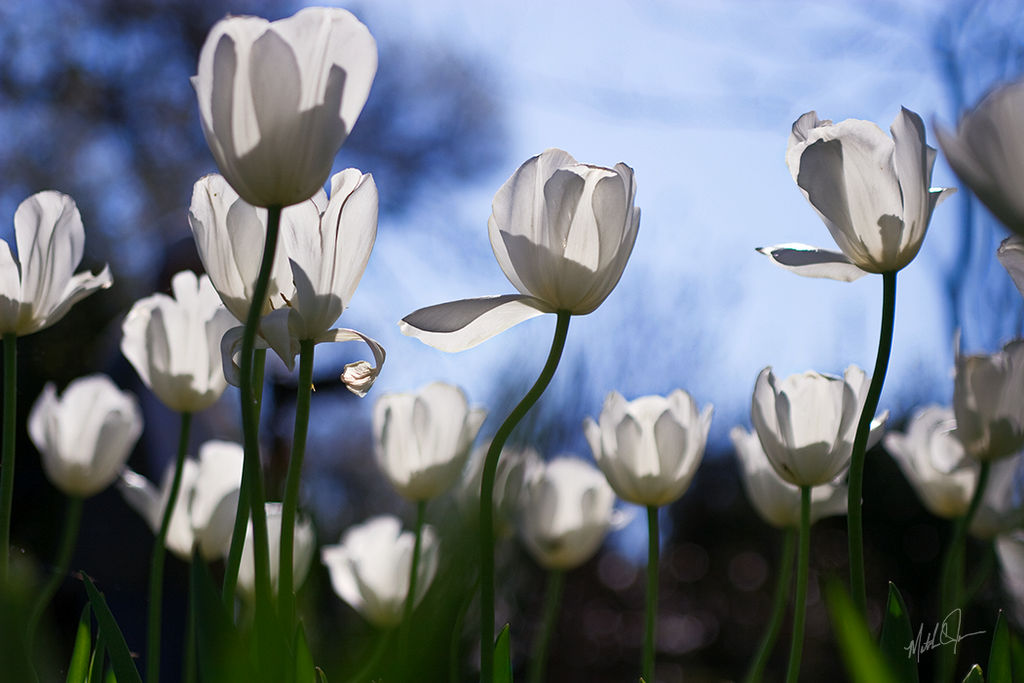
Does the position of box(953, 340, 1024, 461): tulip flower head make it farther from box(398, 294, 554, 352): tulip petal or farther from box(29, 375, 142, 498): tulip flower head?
box(29, 375, 142, 498): tulip flower head

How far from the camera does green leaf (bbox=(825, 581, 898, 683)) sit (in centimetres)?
33

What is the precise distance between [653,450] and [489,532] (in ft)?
1.80

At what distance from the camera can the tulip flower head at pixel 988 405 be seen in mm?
801

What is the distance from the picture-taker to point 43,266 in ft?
2.29

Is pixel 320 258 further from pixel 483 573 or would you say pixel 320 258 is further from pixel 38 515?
pixel 38 515

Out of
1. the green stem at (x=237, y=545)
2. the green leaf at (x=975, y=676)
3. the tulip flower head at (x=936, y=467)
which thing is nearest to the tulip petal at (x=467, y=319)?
the green stem at (x=237, y=545)

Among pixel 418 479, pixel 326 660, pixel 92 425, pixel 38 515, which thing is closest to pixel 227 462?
pixel 92 425

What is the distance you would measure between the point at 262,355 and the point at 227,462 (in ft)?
2.09

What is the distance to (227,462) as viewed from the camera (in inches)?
46.6

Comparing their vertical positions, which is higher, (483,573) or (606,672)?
(483,573)

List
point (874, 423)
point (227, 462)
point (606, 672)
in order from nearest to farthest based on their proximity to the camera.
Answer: point (874, 423)
point (227, 462)
point (606, 672)

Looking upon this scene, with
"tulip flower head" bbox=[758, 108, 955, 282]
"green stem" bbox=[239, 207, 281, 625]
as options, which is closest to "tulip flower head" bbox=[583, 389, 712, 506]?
"tulip flower head" bbox=[758, 108, 955, 282]

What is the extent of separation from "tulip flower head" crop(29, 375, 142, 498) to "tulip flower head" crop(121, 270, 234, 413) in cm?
18

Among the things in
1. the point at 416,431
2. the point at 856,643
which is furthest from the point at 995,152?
the point at 416,431
